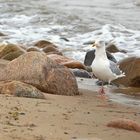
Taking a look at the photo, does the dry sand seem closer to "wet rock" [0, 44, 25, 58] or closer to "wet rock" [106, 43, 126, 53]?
"wet rock" [0, 44, 25, 58]

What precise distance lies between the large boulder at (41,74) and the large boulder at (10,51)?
393 cm

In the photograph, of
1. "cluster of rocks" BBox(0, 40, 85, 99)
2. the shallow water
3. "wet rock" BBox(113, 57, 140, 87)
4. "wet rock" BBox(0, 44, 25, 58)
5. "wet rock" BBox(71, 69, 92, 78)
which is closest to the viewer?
"cluster of rocks" BBox(0, 40, 85, 99)

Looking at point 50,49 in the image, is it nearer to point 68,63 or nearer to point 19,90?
point 68,63

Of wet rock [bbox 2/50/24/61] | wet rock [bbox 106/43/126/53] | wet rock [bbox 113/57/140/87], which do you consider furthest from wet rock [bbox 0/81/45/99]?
wet rock [bbox 106/43/126/53]

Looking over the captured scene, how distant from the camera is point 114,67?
8.21m

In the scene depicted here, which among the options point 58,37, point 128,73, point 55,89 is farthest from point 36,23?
point 55,89

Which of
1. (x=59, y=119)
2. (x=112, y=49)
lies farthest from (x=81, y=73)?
(x=59, y=119)

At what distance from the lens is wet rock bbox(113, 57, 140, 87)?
9242mm

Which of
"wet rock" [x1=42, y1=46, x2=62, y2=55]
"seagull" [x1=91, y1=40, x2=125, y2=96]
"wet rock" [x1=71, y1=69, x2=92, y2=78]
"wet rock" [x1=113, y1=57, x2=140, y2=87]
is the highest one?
"seagull" [x1=91, y1=40, x2=125, y2=96]

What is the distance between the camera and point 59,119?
511 cm

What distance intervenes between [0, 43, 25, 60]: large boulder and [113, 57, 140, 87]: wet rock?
2.77 meters

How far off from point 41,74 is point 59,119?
2.09 m

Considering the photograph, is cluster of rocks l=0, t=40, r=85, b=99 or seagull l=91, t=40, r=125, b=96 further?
seagull l=91, t=40, r=125, b=96

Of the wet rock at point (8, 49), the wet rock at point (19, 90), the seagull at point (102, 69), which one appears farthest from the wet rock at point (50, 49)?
the wet rock at point (19, 90)
